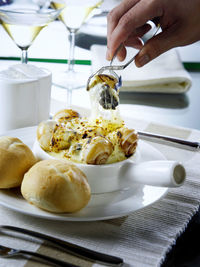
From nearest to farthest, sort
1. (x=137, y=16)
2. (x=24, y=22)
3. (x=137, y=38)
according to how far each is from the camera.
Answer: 1. (x=137, y=16)
2. (x=137, y=38)
3. (x=24, y=22)

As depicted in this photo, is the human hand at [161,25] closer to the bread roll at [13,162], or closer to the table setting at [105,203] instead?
the table setting at [105,203]

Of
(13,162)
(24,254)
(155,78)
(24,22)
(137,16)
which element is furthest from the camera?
(155,78)

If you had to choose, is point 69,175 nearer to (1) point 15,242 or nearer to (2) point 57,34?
(1) point 15,242

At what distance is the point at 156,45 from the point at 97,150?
305 millimetres

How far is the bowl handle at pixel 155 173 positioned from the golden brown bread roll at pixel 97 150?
1.6 inches

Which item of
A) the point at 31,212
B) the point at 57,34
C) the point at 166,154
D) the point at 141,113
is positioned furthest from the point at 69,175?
the point at 57,34

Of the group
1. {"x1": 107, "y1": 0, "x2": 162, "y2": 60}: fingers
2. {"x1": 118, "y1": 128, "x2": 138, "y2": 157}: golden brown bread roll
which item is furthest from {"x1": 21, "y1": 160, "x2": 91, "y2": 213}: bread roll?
{"x1": 107, "y1": 0, "x2": 162, "y2": 60}: fingers

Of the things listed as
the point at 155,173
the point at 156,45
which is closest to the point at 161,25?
the point at 156,45

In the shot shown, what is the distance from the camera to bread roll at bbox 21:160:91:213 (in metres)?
0.63

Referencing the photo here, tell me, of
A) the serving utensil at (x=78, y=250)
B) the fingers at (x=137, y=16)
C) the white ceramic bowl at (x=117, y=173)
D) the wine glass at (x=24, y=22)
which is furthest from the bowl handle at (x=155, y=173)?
the wine glass at (x=24, y=22)

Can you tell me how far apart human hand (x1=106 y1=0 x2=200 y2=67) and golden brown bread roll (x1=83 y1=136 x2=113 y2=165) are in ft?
0.79

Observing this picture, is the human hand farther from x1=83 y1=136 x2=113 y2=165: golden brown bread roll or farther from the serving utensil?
the serving utensil

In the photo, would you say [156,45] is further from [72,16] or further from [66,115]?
[72,16]

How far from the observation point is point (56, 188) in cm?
63
